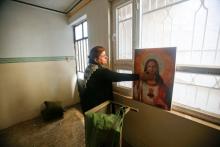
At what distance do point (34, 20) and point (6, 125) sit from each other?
2446 millimetres

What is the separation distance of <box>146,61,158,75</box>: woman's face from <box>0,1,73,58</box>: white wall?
105 inches

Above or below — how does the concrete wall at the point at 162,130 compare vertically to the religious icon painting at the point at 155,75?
below

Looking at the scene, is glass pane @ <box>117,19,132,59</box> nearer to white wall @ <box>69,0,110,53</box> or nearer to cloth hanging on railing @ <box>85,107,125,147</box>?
white wall @ <box>69,0,110,53</box>

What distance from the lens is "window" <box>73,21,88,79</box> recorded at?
302 centimetres

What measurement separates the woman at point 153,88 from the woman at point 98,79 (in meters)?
0.14

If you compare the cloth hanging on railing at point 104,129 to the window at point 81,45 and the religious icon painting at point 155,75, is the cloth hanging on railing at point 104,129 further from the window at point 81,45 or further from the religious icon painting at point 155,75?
the window at point 81,45

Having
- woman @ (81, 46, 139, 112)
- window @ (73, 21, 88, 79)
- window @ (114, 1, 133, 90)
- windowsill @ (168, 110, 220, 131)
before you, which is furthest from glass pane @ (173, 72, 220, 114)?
window @ (73, 21, 88, 79)

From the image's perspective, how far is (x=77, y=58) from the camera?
11.6 ft

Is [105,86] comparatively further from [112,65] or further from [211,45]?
[211,45]

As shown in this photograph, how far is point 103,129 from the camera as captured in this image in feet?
3.17

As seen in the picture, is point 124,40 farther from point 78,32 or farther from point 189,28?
point 78,32

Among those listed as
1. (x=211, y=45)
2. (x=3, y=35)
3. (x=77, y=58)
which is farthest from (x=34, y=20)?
(x=211, y=45)

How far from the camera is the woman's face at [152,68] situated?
125 centimetres

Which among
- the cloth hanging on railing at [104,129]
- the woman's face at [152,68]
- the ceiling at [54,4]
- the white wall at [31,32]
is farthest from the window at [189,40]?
the white wall at [31,32]
